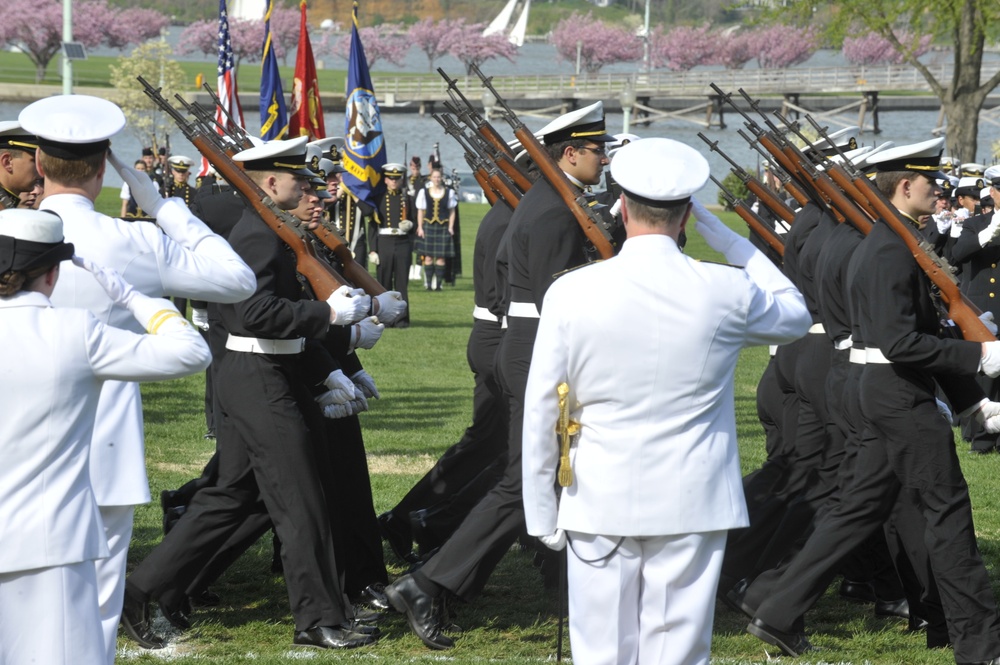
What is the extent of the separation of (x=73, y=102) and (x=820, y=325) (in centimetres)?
381

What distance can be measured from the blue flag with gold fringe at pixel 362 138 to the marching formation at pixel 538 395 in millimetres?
8460

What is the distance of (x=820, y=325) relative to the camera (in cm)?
696

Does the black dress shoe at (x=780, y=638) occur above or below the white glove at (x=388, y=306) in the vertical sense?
below

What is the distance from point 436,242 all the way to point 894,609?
16955 mm

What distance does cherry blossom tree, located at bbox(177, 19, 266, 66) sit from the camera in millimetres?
91938

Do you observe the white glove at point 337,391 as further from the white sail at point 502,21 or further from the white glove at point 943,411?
the white sail at point 502,21

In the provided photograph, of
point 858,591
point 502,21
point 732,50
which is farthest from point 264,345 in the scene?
point 502,21

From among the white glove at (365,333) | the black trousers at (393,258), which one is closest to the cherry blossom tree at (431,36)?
the black trousers at (393,258)

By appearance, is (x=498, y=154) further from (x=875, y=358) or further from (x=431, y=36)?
(x=431, y=36)

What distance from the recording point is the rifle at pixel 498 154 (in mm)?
8188

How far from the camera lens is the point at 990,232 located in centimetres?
1088

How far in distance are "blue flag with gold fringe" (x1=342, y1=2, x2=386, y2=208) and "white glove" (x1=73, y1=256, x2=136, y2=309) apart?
13.7 meters

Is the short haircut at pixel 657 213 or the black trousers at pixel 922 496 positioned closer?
the short haircut at pixel 657 213

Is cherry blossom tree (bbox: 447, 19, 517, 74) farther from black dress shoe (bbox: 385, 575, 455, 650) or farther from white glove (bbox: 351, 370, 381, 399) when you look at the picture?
black dress shoe (bbox: 385, 575, 455, 650)
